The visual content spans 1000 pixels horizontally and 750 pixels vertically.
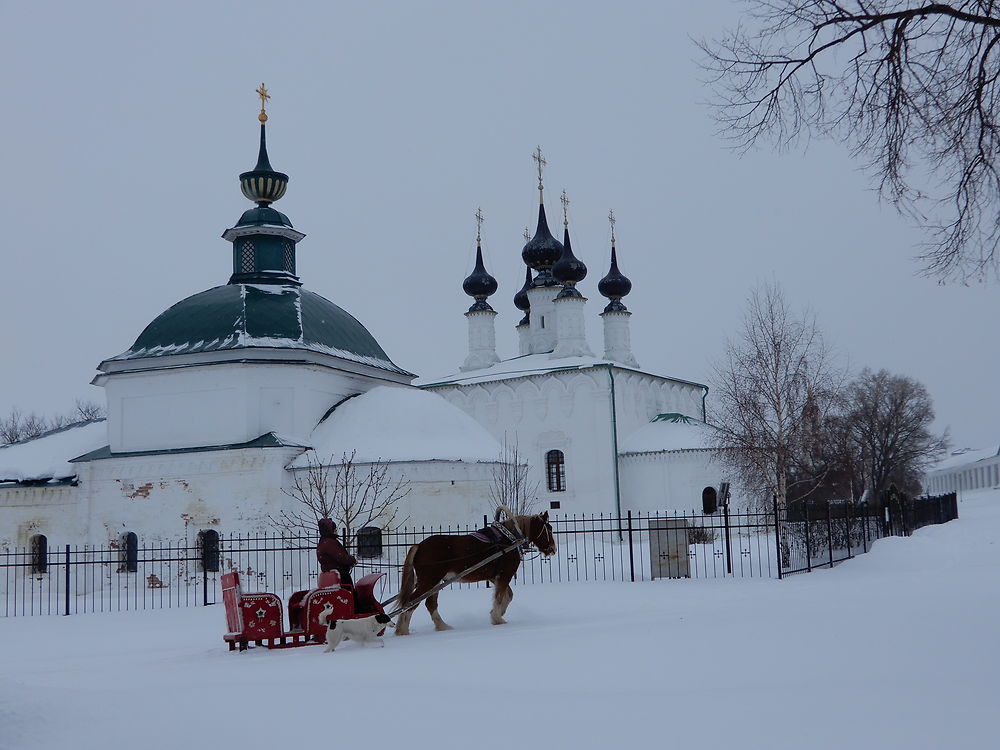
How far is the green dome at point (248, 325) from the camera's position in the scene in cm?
2352

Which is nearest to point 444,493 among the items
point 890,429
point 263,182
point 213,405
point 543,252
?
point 213,405

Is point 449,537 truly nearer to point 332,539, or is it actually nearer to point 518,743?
point 332,539

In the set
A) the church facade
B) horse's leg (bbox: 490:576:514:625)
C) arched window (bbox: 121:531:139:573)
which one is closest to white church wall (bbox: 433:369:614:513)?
the church facade

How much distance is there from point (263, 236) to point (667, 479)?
680 inches

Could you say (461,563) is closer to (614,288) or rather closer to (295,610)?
(295,610)

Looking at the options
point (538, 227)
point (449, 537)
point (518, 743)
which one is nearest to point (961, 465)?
point (538, 227)

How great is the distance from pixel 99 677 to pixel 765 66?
303 inches

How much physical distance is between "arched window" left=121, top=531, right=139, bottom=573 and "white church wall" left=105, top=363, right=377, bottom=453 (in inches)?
85.1

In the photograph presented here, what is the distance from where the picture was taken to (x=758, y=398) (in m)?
23.7

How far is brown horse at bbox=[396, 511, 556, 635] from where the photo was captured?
35.6 feet

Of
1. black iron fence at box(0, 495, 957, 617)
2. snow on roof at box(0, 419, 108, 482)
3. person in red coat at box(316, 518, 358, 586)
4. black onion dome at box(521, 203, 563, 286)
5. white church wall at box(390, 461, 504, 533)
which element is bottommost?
black iron fence at box(0, 495, 957, 617)

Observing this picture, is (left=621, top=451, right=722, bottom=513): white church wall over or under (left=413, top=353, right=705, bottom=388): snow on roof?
under

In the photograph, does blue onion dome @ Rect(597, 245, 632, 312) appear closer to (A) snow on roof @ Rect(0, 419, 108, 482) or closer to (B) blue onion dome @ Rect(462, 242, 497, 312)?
(B) blue onion dome @ Rect(462, 242, 497, 312)

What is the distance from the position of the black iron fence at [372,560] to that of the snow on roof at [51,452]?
191cm
